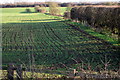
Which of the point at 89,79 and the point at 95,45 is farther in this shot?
the point at 95,45

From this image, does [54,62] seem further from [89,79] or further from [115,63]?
[89,79]

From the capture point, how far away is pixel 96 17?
22516mm

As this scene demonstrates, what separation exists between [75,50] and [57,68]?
12.4 ft

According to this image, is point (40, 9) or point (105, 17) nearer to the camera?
point (105, 17)

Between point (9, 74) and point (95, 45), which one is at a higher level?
point (9, 74)

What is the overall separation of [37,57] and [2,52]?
294cm

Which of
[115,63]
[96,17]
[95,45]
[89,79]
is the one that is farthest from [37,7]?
[89,79]

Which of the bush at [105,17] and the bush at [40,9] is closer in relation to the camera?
the bush at [105,17]

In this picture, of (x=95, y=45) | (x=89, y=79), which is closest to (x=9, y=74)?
(x=89, y=79)

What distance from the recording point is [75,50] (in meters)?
12.7

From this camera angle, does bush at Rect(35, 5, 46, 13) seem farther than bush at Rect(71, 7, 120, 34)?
Yes

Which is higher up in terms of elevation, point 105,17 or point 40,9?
point 105,17

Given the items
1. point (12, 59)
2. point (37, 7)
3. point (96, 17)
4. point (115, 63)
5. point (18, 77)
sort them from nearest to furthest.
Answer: point (18, 77)
point (115, 63)
point (12, 59)
point (96, 17)
point (37, 7)

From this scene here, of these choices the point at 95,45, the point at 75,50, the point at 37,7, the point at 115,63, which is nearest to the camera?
the point at 115,63
